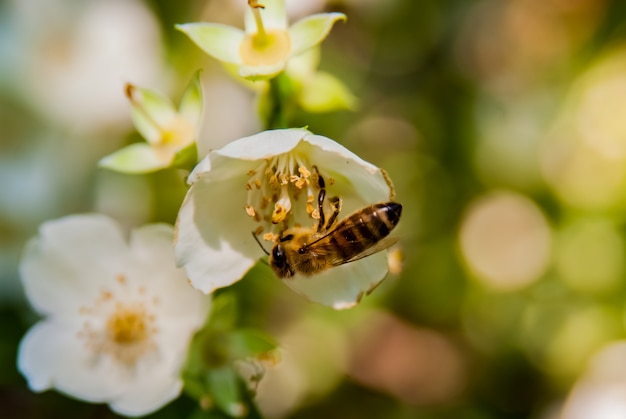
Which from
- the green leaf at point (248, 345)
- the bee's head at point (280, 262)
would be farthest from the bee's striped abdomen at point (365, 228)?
the green leaf at point (248, 345)

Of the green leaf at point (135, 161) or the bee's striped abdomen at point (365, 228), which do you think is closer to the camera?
the bee's striped abdomen at point (365, 228)

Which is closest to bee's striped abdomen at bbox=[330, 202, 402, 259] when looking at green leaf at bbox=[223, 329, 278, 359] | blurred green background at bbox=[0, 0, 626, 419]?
green leaf at bbox=[223, 329, 278, 359]

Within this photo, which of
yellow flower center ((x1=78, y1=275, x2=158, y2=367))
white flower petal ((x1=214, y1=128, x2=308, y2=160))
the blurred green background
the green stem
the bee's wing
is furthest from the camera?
the blurred green background

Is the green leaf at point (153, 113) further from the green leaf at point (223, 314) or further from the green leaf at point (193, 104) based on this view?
the green leaf at point (223, 314)

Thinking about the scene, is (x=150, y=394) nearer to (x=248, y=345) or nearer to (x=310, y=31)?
(x=248, y=345)

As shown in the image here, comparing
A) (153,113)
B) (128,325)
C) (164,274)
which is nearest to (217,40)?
(153,113)

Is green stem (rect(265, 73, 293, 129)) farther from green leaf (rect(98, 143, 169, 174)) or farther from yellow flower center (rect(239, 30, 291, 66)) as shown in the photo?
green leaf (rect(98, 143, 169, 174))
